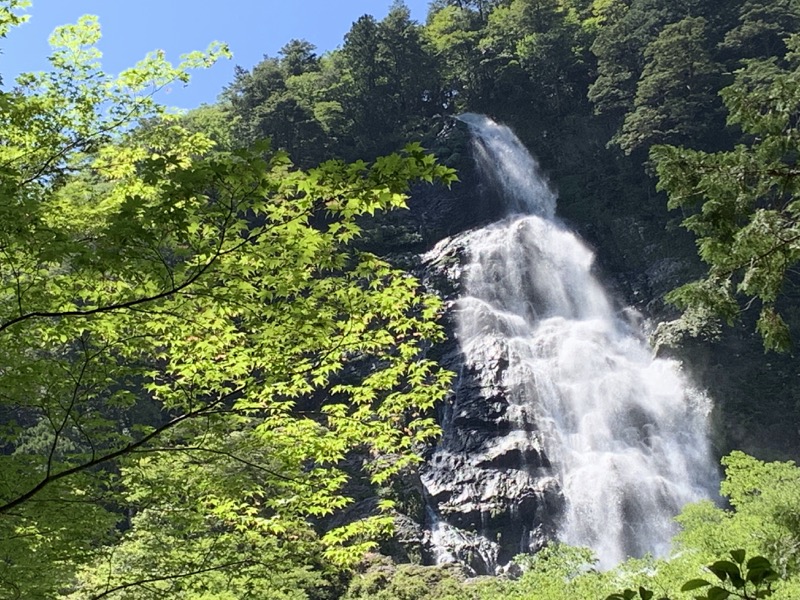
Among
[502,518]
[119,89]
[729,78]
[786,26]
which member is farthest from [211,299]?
[786,26]

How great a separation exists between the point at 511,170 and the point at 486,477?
1940 centimetres

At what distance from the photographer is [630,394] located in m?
24.7

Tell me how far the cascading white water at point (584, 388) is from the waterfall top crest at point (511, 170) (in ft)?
0.86

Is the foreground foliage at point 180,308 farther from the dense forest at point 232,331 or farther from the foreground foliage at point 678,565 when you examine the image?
the foreground foliage at point 678,565

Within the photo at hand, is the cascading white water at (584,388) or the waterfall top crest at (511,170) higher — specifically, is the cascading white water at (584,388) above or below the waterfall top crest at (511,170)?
below

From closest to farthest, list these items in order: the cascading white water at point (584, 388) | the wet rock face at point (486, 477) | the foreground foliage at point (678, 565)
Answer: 1. the foreground foliage at point (678, 565)
2. the wet rock face at point (486, 477)
3. the cascading white water at point (584, 388)

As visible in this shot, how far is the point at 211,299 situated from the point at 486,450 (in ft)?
67.5

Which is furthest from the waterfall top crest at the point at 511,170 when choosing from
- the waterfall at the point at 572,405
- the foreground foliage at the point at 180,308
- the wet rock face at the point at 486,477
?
the foreground foliage at the point at 180,308

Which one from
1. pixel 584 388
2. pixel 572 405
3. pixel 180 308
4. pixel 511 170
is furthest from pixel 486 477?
pixel 180 308

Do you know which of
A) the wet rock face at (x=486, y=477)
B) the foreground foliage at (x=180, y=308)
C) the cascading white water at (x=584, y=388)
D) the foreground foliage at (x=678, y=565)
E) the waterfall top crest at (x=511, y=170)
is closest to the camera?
the foreground foliage at (x=180, y=308)

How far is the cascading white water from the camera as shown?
21.2 m

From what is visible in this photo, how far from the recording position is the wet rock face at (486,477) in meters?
21.1

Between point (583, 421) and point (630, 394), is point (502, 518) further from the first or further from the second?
point (630, 394)

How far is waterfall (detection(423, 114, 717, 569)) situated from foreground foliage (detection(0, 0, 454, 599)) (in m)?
17.2
